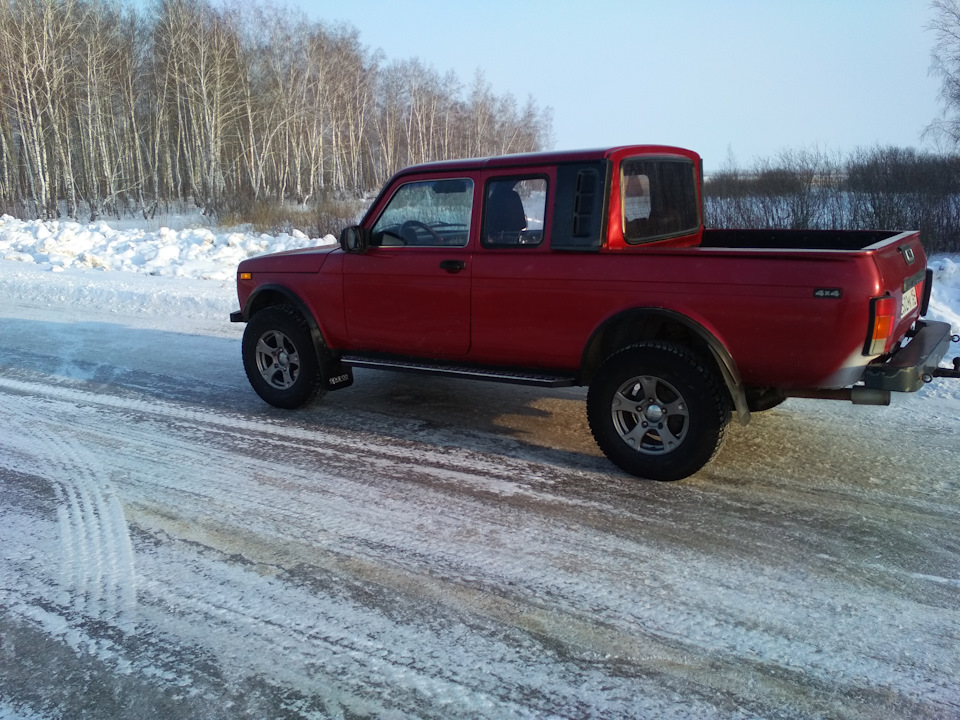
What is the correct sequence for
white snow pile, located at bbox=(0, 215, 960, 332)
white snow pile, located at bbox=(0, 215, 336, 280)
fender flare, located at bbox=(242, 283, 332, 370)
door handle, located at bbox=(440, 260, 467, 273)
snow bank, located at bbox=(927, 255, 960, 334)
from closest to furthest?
door handle, located at bbox=(440, 260, 467, 273)
fender flare, located at bbox=(242, 283, 332, 370)
snow bank, located at bbox=(927, 255, 960, 334)
white snow pile, located at bbox=(0, 215, 960, 332)
white snow pile, located at bbox=(0, 215, 336, 280)

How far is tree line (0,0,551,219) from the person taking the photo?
3581 centimetres

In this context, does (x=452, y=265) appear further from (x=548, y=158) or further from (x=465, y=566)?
(x=465, y=566)

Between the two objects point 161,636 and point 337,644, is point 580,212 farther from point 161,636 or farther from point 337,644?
point 161,636

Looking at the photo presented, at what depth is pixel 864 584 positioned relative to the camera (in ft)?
11.1

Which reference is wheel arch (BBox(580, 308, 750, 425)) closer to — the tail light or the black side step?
the black side step

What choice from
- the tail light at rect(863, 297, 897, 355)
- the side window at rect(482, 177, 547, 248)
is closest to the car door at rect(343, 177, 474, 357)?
the side window at rect(482, 177, 547, 248)

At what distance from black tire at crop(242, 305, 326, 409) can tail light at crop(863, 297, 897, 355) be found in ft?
12.6

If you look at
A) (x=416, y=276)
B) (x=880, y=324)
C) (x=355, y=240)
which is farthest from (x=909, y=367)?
(x=355, y=240)

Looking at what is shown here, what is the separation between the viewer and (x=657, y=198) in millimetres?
5156

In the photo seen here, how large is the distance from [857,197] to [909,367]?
1318 cm

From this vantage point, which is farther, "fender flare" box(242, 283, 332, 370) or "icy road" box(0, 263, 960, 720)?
"fender flare" box(242, 283, 332, 370)

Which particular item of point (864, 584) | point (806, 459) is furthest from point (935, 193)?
point (864, 584)

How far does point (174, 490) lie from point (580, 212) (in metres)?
2.97

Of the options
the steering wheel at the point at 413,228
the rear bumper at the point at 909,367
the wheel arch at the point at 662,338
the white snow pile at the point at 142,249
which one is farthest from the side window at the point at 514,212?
the white snow pile at the point at 142,249
